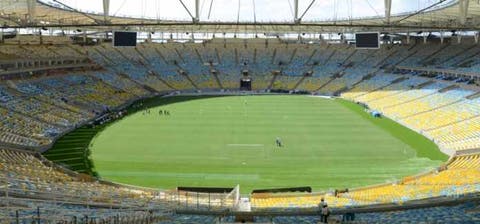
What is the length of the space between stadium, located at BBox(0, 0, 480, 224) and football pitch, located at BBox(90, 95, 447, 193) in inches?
5.5

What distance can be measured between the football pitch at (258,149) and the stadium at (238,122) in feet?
0.46

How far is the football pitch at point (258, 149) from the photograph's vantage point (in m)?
28.0

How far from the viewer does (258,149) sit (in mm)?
34406

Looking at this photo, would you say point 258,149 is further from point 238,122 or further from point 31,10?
point 31,10

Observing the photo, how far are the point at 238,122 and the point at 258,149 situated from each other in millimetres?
10754

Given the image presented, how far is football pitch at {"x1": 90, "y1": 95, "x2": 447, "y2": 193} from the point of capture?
92.0ft

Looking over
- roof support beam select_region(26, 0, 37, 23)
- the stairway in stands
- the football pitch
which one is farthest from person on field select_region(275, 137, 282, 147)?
roof support beam select_region(26, 0, 37, 23)

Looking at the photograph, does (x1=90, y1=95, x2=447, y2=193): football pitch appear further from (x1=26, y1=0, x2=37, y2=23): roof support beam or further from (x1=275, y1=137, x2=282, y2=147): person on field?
(x1=26, y1=0, x2=37, y2=23): roof support beam

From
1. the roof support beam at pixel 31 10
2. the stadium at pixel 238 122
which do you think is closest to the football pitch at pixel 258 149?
the stadium at pixel 238 122

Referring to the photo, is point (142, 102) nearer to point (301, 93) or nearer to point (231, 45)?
point (301, 93)

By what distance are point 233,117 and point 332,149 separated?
14.5m

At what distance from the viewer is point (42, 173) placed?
24.7 m

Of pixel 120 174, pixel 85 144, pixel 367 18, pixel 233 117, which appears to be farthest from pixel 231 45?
pixel 120 174

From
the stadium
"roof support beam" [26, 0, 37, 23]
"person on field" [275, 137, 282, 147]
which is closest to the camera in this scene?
the stadium
